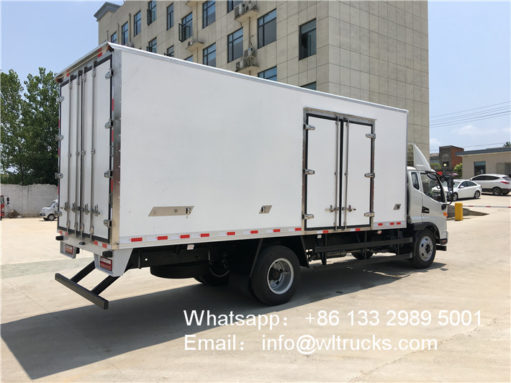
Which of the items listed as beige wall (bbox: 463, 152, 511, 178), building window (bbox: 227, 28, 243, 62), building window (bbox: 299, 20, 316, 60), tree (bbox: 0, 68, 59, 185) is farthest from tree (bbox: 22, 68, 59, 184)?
beige wall (bbox: 463, 152, 511, 178)

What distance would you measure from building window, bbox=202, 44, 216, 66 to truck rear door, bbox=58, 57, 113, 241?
24536 mm

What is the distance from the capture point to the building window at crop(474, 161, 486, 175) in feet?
155

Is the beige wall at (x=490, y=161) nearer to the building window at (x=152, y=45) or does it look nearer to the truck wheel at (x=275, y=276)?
the building window at (x=152, y=45)

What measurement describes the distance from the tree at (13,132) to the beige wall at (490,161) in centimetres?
4871

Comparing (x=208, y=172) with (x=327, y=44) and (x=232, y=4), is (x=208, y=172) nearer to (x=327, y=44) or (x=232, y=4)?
(x=327, y=44)

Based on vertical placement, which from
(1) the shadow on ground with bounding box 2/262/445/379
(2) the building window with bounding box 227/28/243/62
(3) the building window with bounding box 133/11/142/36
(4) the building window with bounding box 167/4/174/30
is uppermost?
(3) the building window with bounding box 133/11/142/36

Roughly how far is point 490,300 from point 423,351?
113 inches

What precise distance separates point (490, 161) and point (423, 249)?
4489cm

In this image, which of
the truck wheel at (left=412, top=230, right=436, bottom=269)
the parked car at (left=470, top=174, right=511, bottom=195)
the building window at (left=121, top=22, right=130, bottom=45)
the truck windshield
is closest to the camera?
the truck wheel at (left=412, top=230, right=436, bottom=269)

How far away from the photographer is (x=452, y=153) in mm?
67000

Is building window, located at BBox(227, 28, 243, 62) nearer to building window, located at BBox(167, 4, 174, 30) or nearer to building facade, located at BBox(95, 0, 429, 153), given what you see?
building facade, located at BBox(95, 0, 429, 153)

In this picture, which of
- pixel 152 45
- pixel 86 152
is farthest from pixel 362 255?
pixel 152 45

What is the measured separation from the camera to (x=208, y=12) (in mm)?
29609

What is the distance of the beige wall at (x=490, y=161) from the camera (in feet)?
150
